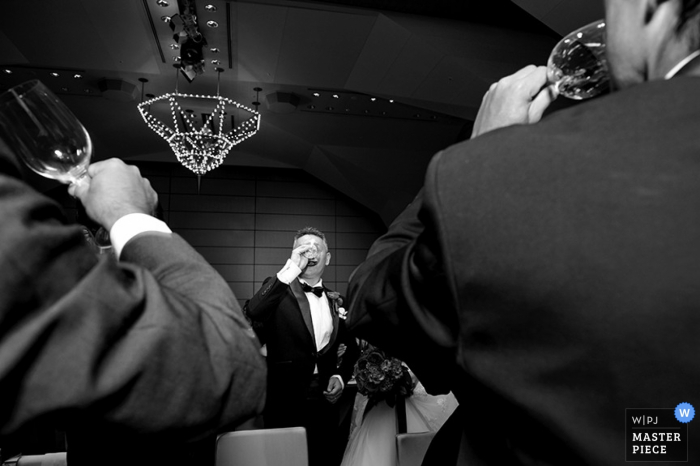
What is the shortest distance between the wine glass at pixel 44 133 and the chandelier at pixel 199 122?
246 inches

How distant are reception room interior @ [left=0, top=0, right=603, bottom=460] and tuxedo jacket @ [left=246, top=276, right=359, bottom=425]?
2.69 meters

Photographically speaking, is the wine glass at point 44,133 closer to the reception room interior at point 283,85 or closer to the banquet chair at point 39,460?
the banquet chair at point 39,460

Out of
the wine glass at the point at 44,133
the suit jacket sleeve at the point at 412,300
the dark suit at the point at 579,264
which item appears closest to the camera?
the dark suit at the point at 579,264

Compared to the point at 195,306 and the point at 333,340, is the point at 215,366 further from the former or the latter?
the point at 333,340

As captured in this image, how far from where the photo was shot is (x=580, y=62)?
0.83 m

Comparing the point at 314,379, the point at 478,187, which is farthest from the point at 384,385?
the point at 478,187

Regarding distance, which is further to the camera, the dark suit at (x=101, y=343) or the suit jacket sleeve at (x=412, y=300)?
the suit jacket sleeve at (x=412, y=300)

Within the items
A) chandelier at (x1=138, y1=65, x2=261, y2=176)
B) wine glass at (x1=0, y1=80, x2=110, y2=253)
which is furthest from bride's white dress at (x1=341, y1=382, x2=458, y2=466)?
chandelier at (x1=138, y1=65, x2=261, y2=176)

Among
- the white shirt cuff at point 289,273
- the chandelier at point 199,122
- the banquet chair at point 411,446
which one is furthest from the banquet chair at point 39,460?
the chandelier at point 199,122

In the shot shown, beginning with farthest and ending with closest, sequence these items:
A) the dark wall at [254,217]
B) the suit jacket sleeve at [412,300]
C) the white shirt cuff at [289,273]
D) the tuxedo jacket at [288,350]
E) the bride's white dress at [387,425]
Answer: the dark wall at [254,217] < the white shirt cuff at [289,273] < the tuxedo jacket at [288,350] < the bride's white dress at [387,425] < the suit jacket sleeve at [412,300]

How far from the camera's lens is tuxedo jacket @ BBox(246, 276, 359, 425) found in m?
3.51

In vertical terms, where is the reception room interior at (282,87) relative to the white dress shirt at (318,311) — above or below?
above

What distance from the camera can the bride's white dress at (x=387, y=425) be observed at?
2.86m

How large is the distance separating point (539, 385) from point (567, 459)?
86mm
